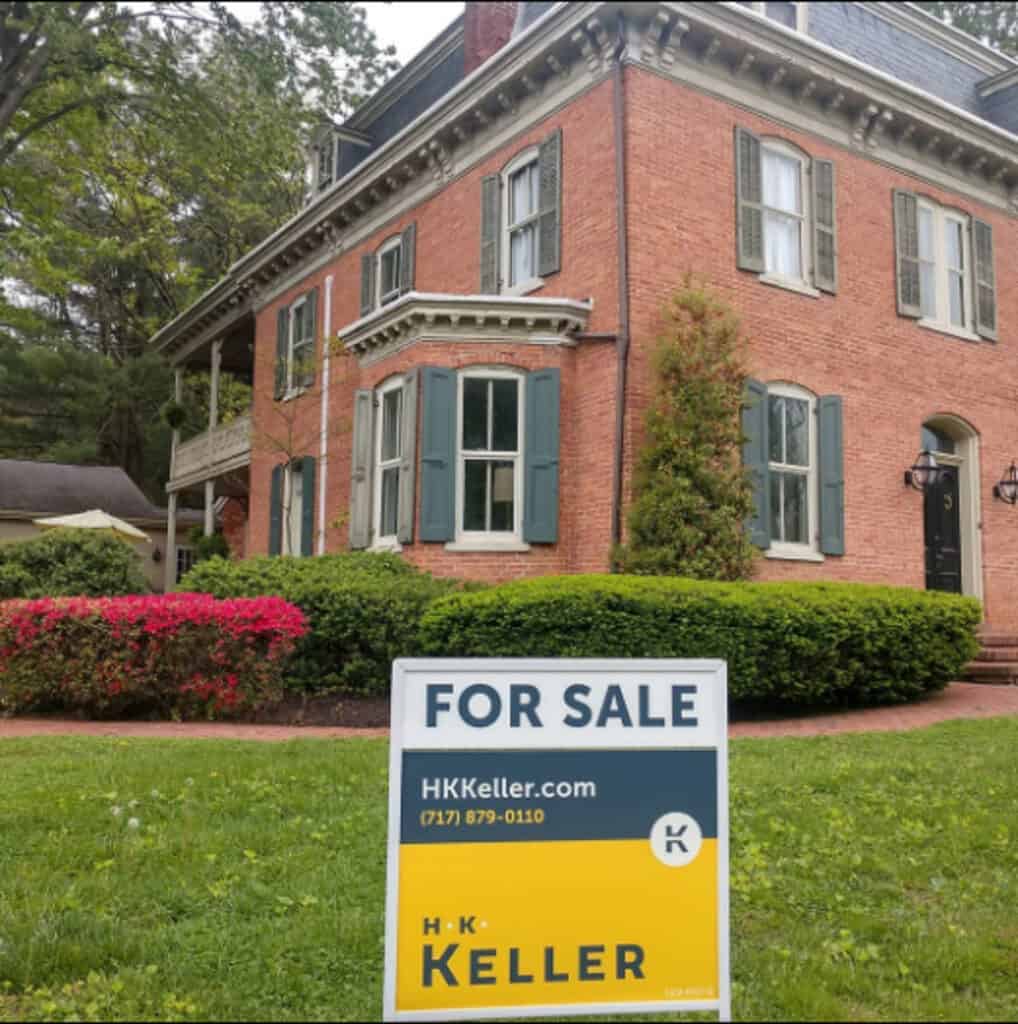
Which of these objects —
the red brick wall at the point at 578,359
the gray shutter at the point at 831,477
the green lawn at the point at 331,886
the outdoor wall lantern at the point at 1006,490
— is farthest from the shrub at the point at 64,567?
the outdoor wall lantern at the point at 1006,490

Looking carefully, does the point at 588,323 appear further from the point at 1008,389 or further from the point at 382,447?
the point at 1008,389

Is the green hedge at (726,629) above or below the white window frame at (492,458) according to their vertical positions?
below

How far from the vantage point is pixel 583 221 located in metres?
11.0

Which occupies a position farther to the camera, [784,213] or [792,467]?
[784,213]

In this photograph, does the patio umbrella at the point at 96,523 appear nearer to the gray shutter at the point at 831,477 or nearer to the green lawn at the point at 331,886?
the gray shutter at the point at 831,477

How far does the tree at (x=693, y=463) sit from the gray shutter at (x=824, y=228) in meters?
2.08

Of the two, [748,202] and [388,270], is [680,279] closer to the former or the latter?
[748,202]

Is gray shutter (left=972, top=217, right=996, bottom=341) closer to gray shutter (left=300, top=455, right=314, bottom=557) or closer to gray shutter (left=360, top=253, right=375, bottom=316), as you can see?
gray shutter (left=360, top=253, right=375, bottom=316)

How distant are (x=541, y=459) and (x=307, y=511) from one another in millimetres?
5621

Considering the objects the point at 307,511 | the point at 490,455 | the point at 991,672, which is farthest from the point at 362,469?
the point at 991,672

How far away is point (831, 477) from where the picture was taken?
11.6m

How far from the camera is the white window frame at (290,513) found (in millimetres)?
15562

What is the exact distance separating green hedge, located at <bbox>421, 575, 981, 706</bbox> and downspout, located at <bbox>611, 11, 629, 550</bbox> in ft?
5.68

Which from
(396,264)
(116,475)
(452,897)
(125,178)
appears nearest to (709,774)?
(452,897)
